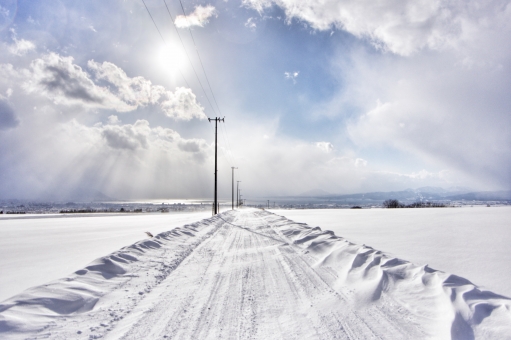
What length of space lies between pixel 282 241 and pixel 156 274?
523cm

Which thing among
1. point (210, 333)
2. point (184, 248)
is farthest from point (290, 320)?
point (184, 248)

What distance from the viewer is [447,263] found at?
5.84 meters

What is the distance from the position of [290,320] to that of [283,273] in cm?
217

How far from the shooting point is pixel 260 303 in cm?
388

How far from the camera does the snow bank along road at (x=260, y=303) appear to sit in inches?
119

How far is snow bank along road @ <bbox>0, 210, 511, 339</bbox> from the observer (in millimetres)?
3025

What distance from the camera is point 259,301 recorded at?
396cm

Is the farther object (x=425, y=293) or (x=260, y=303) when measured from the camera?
(x=425, y=293)

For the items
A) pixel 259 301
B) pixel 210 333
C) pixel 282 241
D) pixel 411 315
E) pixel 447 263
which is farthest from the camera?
pixel 282 241

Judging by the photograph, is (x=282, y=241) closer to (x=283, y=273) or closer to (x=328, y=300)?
(x=283, y=273)

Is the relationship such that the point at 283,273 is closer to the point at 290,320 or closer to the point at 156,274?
the point at 290,320

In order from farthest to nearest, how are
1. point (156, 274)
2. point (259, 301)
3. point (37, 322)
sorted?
point (156, 274) → point (259, 301) → point (37, 322)

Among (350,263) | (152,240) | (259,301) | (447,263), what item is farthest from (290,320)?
(152,240)

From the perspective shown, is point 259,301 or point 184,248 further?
point 184,248
